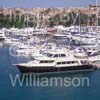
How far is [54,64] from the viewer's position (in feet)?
30.2

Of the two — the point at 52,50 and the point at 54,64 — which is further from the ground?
the point at 52,50

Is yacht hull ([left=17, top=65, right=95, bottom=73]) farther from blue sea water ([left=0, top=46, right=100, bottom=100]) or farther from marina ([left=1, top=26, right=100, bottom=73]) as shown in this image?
blue sea water ([left=0, top=46, right=100, bottom=100])

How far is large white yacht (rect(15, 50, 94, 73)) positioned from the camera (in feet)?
29.5

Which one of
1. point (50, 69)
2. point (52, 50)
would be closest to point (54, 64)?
point (50, 69)

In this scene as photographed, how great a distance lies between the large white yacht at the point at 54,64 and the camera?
29.5ft

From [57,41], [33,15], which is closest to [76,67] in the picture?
[57,41]

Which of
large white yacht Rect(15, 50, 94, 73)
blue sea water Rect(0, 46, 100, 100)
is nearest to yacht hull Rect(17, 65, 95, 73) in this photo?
large white yacht Rect(15, 50, 94, 73)

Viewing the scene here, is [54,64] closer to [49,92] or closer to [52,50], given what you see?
[52,50]

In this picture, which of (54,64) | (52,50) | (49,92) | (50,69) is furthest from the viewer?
(52,50)

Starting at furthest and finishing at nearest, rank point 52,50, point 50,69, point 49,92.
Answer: point 52,50, point 50,69, point 49,92

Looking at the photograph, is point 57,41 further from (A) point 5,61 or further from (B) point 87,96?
(B) point 87,96

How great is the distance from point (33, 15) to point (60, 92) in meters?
13.4

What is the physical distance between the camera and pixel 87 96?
729cm

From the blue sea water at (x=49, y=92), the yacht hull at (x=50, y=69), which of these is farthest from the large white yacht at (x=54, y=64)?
the blue sea water at (x=49, y=92)
